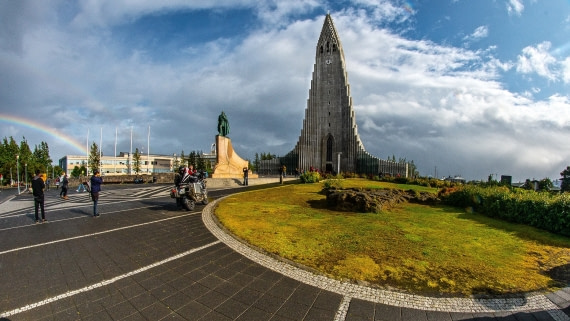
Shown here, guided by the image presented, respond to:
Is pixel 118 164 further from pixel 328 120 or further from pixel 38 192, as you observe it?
pixel 38 192

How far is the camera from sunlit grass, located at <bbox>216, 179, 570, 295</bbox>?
4266 mm

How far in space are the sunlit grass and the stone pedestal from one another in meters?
18.6

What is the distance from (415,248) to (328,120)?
53.8 m

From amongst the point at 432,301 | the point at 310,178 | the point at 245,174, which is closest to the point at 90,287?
the point at 432,301

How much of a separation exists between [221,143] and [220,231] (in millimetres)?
22515

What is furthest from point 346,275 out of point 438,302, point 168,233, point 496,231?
point 496,231

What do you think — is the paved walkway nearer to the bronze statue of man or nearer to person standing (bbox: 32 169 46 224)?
person standing (bbox: 32 169 46 224)

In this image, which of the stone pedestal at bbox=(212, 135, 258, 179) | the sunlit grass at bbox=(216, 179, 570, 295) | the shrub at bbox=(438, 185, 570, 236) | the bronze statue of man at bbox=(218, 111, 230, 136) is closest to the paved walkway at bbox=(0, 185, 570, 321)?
the sunlit grass at bbox=(216, 179, 570, 295)

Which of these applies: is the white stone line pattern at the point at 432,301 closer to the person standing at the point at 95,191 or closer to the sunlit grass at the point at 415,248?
the sunlit grass at the point at 415,248

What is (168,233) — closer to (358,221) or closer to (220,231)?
(220,231)

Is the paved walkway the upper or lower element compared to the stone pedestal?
lower

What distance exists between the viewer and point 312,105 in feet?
190

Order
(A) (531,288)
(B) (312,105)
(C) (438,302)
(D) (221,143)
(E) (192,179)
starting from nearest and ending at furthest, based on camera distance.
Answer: (C) (438,302), (A) (531,288), (E) (192,179), (D) (221,143), (B) (312,105)

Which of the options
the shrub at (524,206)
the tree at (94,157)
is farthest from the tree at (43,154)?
the shrub at (524,206)
